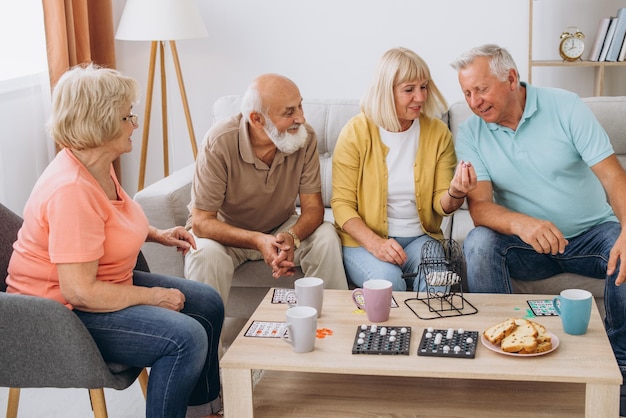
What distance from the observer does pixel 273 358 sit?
5.97 feet

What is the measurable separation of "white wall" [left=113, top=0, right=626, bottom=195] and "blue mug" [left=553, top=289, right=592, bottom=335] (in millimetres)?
2241

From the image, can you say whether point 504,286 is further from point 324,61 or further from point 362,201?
point 324,61

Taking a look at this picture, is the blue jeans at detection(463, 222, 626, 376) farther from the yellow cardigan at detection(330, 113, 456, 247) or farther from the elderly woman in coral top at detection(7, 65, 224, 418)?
the elderly woman in coral top at detection(7, 65, 224, 418)

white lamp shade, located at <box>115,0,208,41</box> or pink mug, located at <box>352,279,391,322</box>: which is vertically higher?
white lamp shade, located at <box>115,0,208,41</box>

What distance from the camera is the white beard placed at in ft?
8.42

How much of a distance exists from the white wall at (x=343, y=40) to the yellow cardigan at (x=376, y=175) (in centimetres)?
135

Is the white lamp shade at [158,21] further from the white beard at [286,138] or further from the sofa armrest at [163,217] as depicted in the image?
the white beard at [286,138]

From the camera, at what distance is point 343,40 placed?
156 inches

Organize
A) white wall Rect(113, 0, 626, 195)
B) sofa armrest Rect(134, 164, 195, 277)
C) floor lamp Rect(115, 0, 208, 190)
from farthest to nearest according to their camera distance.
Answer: white wall Rect(113, 0, 626, 195)
floor lamp Rect(115, 0, 208, 190)
sofa armrest Rect(134, 164, 195, 277)

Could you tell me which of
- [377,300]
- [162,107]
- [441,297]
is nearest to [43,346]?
[377,300]

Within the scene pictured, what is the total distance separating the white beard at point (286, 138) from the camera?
257 cm

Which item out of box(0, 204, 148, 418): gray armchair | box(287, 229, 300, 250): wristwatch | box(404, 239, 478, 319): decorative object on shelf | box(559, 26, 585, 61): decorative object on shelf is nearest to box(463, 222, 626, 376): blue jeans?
box(404, 239, 478, 319): decorative object on shelf

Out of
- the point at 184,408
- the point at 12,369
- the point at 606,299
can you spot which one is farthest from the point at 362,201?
the point at 12,369

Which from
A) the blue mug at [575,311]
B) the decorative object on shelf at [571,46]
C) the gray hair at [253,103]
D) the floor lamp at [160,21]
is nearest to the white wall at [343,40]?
the decorative object on shelf at [571,46]
